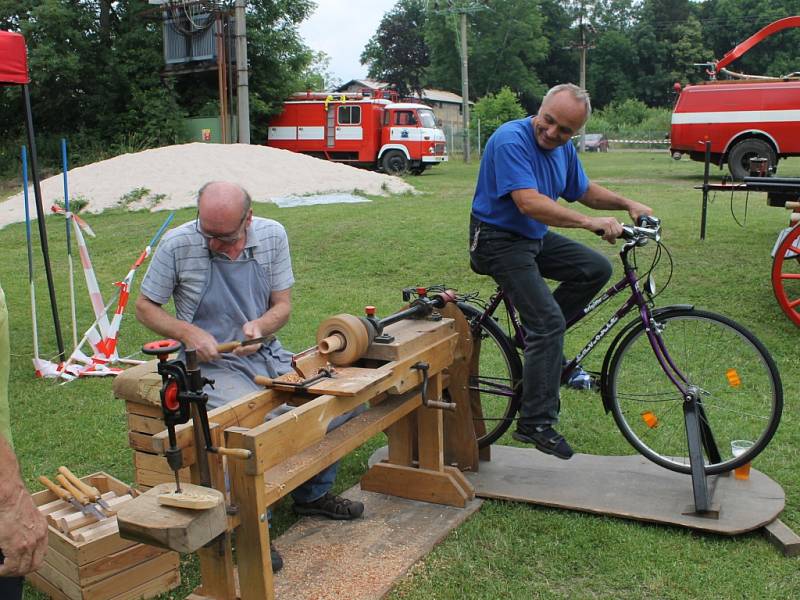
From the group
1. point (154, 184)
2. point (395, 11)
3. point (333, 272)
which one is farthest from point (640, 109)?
point (333, 272)

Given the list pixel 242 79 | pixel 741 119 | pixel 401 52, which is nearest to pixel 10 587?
pixel 741 119

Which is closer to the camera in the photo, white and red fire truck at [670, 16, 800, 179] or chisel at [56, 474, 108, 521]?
chisel at [56, 474, 108, 521]

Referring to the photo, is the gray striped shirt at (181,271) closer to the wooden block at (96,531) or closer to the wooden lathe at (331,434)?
the wooden lathe at (331,434)

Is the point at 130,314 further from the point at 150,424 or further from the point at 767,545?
the point at 767,545

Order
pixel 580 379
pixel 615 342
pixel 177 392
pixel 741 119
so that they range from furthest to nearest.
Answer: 1. pixel 741 119
2. pixel 580 379
3. pixel 615 342
4. pixel 177 392

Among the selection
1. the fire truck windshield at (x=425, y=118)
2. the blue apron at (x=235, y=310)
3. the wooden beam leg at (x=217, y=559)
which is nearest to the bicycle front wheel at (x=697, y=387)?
the blue apron at (x=235, y=310)

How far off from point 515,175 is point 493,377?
1.15 m

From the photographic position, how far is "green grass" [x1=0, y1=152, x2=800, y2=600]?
10.5ft

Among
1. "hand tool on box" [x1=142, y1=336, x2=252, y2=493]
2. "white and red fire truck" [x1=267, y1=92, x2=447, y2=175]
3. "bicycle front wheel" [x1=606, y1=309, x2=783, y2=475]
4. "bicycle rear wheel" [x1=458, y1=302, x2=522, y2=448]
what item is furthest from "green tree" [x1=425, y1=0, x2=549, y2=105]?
"hand tool on box" [x1=142, y1=336, x2=252, y2=493]

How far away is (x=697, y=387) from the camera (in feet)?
12.6

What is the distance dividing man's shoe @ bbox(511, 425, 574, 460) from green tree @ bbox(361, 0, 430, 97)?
71.1 m

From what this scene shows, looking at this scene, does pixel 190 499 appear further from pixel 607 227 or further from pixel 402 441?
pixel 607 227

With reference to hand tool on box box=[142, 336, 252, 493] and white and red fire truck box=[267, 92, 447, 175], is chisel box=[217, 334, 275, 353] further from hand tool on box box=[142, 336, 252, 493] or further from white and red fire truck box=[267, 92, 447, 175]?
white and red fire truck box=[267, 92, 447, 175]

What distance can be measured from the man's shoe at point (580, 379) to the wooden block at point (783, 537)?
1.06 m
